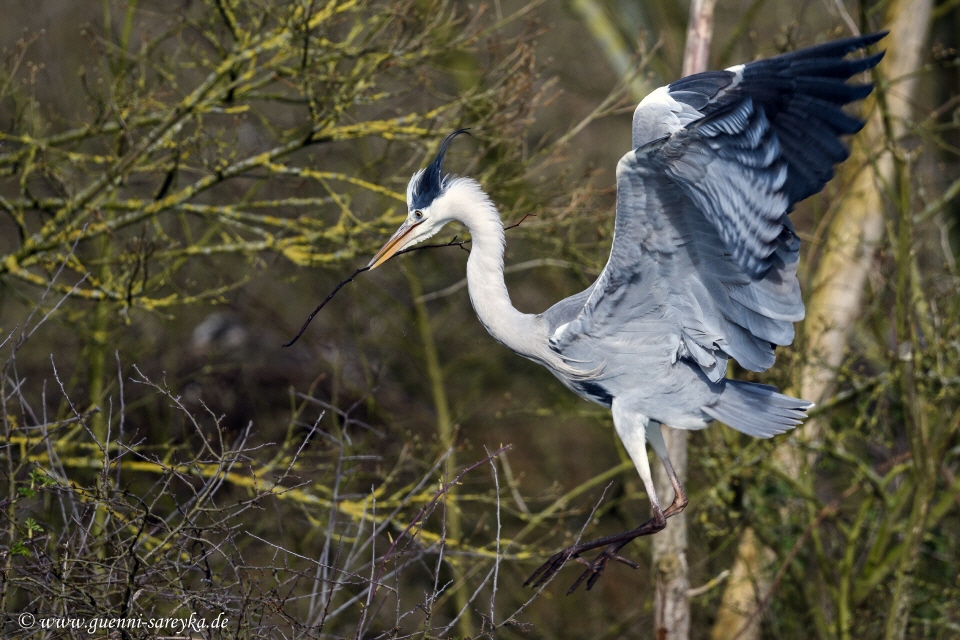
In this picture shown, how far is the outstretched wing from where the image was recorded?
3.34m

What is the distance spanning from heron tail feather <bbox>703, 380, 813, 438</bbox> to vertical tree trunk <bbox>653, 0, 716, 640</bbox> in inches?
60.1

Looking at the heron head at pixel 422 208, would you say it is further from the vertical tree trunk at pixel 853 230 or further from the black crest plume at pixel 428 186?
the vertical tree trunk at pixel 853 230

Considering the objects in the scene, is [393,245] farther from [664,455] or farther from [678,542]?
[678,542]

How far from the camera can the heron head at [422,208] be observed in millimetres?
4199

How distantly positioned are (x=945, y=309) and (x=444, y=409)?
485 cm

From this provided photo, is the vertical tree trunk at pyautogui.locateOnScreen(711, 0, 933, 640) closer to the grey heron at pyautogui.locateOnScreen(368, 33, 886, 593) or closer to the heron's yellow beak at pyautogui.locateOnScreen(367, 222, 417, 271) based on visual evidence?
the grey heron at pyautogui.locateOnScreen(368, 33, 886, 593)

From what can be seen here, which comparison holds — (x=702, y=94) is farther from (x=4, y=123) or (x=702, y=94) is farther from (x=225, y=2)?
(x=4, y=123)

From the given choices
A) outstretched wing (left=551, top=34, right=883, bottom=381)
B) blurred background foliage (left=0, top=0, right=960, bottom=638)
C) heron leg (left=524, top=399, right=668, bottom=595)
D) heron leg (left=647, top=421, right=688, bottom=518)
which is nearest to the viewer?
outstretched wing (left=551, top=34, right=883, bottom=381)

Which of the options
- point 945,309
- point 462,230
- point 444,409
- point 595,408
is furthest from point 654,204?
point 444,409

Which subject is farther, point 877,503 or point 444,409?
point 444,409

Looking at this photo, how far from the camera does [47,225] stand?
5359mm

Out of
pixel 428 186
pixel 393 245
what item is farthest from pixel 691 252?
pixel 393 245

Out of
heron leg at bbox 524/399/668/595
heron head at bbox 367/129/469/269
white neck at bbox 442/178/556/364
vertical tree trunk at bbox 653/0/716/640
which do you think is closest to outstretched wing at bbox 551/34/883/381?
white neck at bbox 442/178/556/364

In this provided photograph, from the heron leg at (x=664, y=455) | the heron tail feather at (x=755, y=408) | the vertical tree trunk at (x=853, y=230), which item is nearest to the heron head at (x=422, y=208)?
the heron leg at (x=664, y=455)
